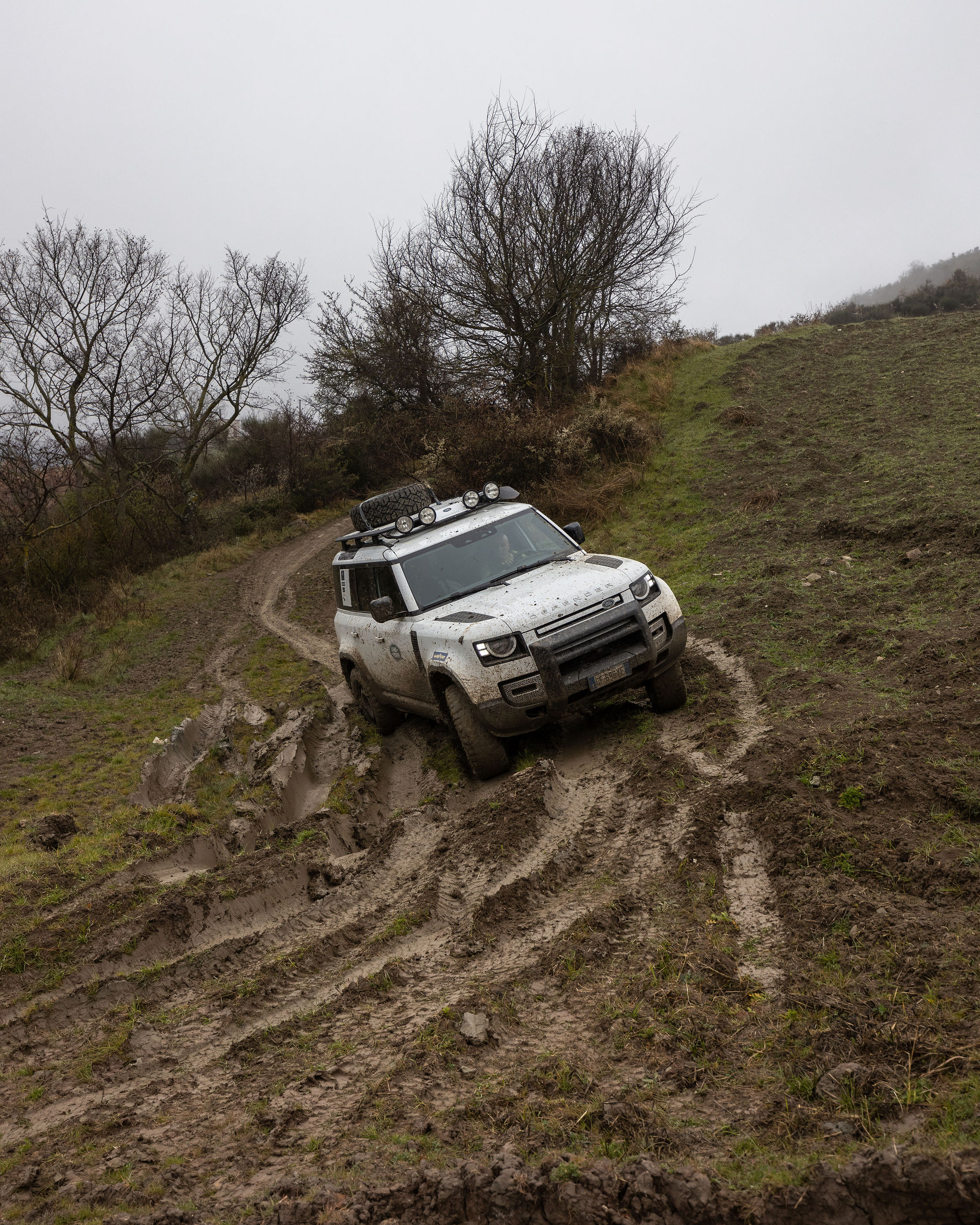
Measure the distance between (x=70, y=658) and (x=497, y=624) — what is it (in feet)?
39.1

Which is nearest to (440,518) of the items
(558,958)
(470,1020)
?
(558,958)

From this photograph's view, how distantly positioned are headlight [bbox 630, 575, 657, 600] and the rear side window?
6.95 ft

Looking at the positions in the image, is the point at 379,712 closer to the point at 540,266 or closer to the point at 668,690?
the point at 668,690

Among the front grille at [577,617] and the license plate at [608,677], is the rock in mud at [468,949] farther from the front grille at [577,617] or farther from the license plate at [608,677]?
the front grille at [577,617]

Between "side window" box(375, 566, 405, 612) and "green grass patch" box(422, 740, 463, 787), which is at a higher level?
"side window" box(375, 566, 405, 612)

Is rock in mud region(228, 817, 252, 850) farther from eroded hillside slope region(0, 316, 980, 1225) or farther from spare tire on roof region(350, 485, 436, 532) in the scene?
spare tire on roof region(350, 485, 436, 532)

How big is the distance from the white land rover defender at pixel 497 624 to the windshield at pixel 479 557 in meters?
0.01

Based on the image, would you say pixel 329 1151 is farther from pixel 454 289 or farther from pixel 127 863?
pixel 454 289

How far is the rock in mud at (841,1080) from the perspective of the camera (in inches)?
98.6

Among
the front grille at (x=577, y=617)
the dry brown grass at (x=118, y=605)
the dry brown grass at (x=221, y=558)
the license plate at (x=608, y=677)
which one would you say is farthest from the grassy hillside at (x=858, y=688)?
the dry brown grass at (x=221, y=558)

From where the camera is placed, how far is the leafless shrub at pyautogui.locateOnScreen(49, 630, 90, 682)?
48.2 feet

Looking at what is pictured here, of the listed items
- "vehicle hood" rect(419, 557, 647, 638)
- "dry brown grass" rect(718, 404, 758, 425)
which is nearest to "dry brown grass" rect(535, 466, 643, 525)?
"dry brown grass" rect(718, 404, 758, 425)

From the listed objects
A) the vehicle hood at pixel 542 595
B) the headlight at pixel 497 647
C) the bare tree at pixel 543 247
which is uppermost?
the bare tree at pixel 543 247

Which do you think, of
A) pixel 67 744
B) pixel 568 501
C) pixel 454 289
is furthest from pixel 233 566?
pixel 67 744
